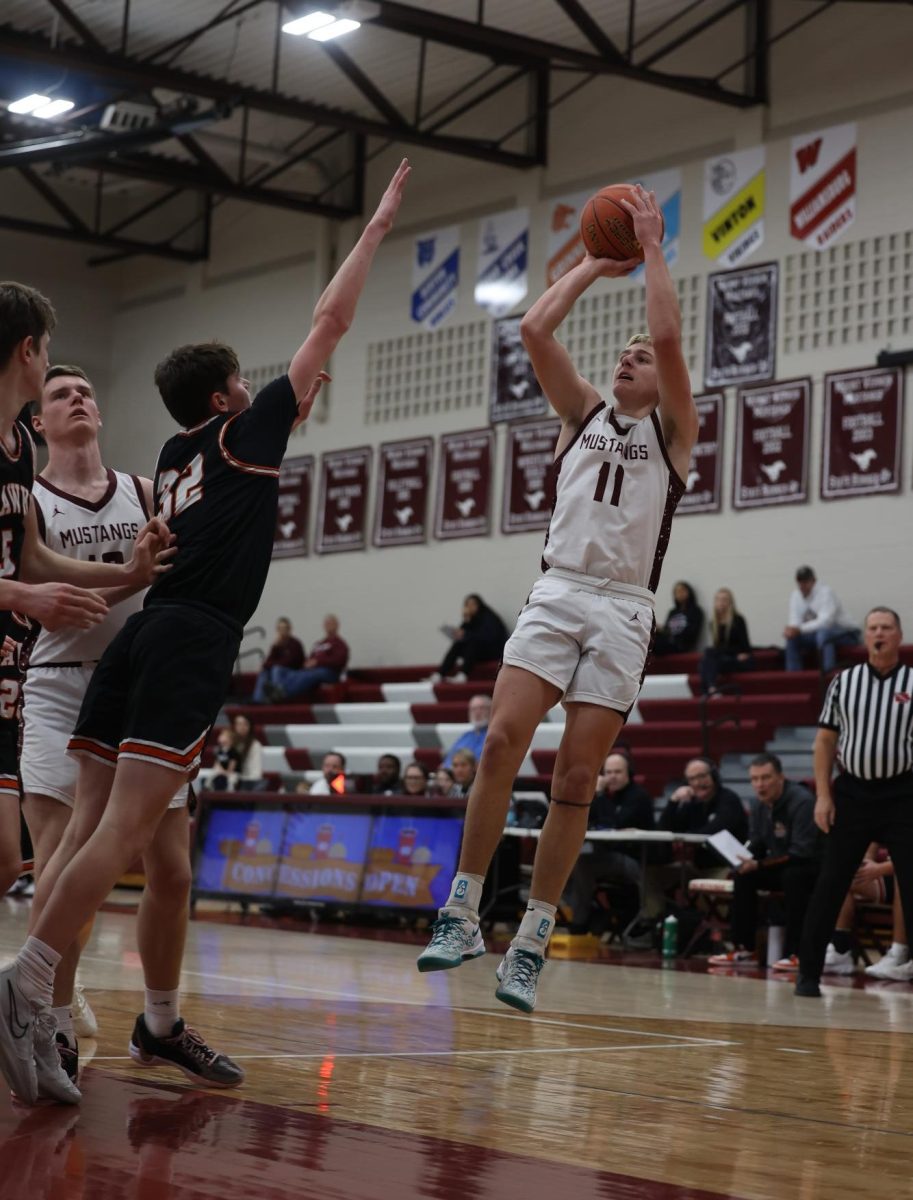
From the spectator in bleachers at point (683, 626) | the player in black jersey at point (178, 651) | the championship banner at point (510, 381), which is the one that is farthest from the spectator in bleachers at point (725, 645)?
the player in black jersey at point (178, 651)

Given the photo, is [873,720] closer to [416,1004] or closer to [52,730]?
[416,1004]

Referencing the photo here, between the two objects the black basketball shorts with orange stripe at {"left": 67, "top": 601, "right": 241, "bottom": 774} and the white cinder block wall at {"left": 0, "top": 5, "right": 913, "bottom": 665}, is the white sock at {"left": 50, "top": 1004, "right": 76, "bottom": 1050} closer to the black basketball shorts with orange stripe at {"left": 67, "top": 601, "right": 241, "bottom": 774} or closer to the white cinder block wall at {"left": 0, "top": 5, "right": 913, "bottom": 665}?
the black basketball shorts with orange stripe at {"left": 67, "top": 601, "right": 241, "bottom": 774}

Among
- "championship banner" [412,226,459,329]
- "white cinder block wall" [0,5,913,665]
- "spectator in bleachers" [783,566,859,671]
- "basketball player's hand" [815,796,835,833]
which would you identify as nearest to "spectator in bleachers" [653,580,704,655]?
"white cinder block wall" [0,5,913,665]

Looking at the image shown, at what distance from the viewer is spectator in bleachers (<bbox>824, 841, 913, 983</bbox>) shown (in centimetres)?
1059

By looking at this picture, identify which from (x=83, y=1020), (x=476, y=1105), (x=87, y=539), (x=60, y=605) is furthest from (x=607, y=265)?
(x=83, y=1020)

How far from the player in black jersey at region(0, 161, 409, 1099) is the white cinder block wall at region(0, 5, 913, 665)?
12.7 metres

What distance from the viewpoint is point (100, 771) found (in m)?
4.43

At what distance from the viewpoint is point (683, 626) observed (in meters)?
17.6

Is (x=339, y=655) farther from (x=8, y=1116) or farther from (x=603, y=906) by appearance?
(x=8, y=1116)

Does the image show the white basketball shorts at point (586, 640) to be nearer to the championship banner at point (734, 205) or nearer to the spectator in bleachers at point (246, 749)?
the spectator in bleachers at point (246, 749)

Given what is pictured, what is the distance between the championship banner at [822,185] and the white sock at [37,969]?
1499cm

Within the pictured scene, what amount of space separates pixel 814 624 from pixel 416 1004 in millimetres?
9803

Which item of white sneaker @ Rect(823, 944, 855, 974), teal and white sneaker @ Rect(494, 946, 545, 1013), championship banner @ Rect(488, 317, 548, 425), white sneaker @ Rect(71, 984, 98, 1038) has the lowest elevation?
white sneaker @ Rect(823, 944, 855, 974)

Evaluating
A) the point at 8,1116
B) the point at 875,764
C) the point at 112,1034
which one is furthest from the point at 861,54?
the point at 8,1116
